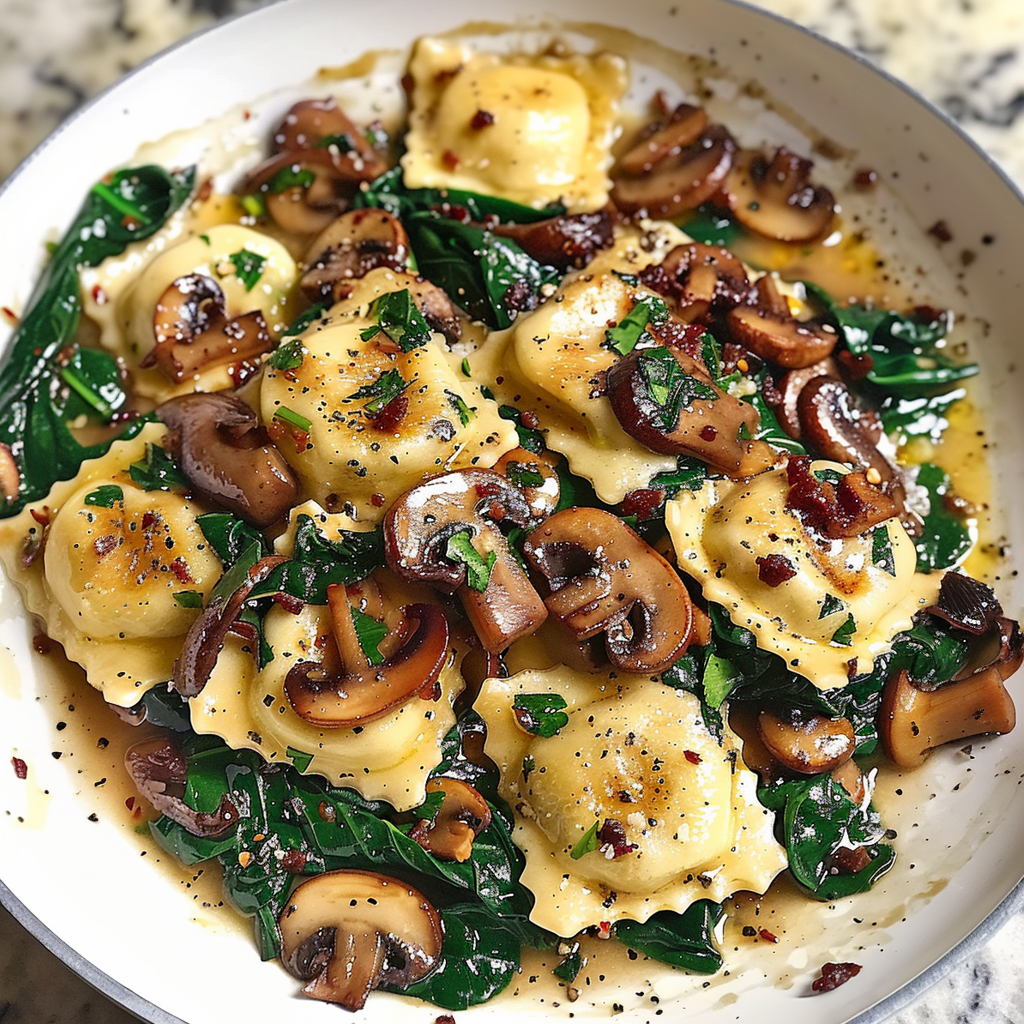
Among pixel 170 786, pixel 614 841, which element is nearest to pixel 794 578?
pixel 614 841

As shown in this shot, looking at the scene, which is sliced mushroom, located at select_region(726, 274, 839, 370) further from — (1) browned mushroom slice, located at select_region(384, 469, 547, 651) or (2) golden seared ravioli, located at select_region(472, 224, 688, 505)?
(1) browned mushroom slice, located at select_region(384, 469, 547, 651)

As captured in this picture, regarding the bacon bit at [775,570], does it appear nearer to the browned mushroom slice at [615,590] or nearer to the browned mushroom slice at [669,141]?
the browned mushroom slice at [615,590]

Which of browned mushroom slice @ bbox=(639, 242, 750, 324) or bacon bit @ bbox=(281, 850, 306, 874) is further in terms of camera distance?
browned mushroom slice @ bbox=(639, 242, 750, 324)

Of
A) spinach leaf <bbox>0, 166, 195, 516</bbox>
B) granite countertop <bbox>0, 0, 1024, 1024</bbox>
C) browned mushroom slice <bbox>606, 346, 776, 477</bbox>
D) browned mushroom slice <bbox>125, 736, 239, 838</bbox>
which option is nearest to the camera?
browned mushroom slice <bbox>606, 346, 776, 477</bbox>

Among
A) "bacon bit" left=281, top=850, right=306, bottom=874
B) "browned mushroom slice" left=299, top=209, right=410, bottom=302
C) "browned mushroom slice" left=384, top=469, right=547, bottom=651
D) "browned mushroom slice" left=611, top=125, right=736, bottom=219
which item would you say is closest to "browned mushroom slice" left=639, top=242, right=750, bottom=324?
"browned mushroom slice" left=611, top=125, right=736, bottom=219

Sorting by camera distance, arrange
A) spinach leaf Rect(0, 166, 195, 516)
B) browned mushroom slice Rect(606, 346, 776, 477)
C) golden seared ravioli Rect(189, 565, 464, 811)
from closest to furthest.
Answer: golden seared ravioli Rect(189, 565, 464, 811) → browned mushroom slice Rect(606, 346, 776, 477) → spinach leaf Rect(0, 166, 195, 516)

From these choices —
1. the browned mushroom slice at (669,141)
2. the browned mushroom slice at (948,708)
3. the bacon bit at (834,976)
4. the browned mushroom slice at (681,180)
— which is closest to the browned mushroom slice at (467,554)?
the browned mushroom slice at (948,708)

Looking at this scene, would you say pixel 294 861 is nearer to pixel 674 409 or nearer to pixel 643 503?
pixel 643 503
